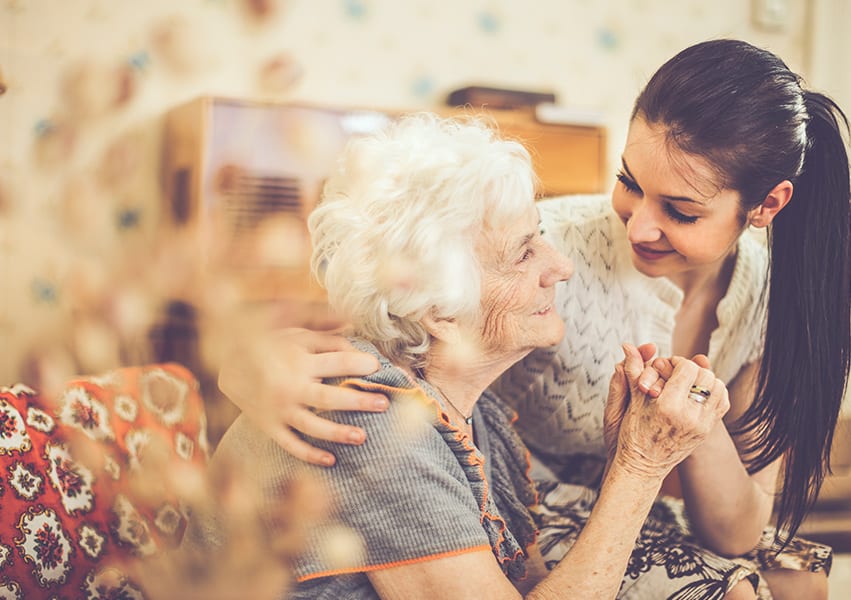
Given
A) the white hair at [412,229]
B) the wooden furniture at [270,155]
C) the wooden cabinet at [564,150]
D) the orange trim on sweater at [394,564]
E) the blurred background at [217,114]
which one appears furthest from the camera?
the wooden cabinet at [564,150]

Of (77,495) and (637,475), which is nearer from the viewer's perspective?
(637,475)

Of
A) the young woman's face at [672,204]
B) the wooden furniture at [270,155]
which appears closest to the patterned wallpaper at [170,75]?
the wooden furniture at [270,155]

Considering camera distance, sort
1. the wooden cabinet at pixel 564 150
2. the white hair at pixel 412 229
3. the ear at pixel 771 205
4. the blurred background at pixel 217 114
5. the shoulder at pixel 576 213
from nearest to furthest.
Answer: the blurred background at pixel 217 114
the white hair at pixel 412 229
the ear at pixel 771 205
the shoulder at pixel 576 213
the wooden cabinet at pixel 564 150

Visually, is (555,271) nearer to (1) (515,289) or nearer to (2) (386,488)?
(1) (515,289)

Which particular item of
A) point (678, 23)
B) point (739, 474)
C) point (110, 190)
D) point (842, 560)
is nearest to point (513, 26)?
point (678, 23)

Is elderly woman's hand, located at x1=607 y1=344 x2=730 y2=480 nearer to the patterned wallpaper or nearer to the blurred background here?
the blurred background

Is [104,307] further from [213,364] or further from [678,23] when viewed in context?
[678,23]

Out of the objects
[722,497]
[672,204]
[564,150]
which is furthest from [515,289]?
[564,150]

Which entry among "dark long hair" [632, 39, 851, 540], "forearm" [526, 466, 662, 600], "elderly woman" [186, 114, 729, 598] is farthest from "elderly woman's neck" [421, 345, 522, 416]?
"dark long hair" [632, 39, 851, 540]

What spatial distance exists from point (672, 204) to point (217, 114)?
5.94ft

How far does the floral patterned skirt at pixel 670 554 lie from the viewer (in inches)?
49.0

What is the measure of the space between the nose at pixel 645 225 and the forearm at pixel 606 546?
1.25ft

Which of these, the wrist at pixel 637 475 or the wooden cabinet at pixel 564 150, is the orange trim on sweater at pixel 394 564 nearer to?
the wrist at pixel 637 475

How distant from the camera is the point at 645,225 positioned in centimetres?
129
